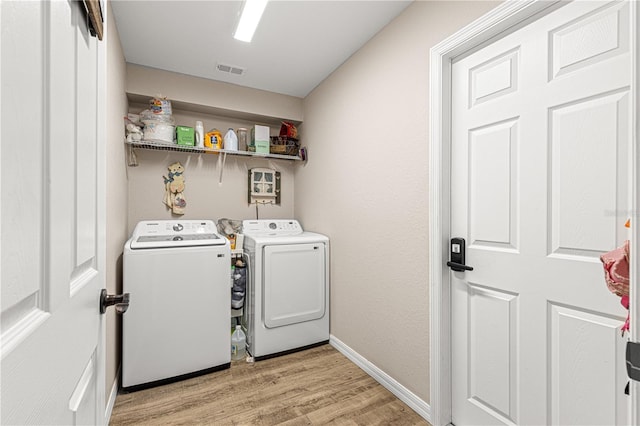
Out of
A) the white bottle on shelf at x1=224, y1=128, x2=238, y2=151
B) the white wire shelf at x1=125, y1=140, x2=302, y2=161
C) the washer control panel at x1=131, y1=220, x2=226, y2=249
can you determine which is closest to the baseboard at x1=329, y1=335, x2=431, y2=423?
the washer control panel at x1=131, y1=220, x2=226, y2=249

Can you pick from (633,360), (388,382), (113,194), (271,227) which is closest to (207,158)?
(271,227)

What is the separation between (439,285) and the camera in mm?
1668

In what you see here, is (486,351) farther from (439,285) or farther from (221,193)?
(221,193)

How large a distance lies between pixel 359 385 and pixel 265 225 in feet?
5.64

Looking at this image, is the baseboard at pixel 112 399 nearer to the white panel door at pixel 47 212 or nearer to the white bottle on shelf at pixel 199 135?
the white panel door at pixel 47 212

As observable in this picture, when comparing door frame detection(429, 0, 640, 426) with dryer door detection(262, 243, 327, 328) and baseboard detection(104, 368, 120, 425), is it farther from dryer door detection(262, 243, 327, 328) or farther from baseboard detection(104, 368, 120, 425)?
baseboard detection(104, 368, 120, 425)

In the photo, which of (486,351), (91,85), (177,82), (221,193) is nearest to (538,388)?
(486,351)

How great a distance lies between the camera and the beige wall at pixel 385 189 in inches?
69.4

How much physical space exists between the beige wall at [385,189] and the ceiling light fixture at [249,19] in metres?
0.82

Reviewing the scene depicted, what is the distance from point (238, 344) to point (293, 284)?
0.70m

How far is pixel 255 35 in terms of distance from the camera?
7.01 ft

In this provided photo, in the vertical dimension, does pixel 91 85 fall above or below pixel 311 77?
below

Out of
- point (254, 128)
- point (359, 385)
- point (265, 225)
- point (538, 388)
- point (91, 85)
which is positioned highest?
point (254, 128)

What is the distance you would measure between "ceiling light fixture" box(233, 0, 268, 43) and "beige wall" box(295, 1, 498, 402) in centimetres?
82
